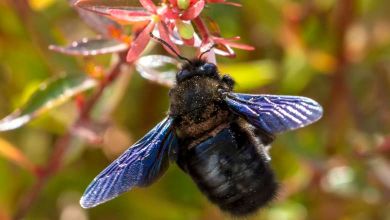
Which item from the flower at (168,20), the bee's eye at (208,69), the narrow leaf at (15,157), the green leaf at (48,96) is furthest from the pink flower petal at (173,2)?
the narrow leaf at (15,157)

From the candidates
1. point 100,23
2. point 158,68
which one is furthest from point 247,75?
point 100,23

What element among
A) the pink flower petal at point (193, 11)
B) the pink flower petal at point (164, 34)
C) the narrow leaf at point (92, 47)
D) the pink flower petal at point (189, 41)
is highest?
the pink flower petal at point (193, 11)

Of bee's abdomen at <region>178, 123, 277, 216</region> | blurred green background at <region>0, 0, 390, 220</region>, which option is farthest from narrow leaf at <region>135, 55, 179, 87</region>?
blurred green background at <region>0, 0, 390, 220</region>

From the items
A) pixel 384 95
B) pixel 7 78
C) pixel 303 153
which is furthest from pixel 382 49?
pixel 7 78

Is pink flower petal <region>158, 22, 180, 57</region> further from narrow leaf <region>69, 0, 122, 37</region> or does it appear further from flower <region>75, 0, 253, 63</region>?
narrow leaf <region>69, 0, 122, 37</region>

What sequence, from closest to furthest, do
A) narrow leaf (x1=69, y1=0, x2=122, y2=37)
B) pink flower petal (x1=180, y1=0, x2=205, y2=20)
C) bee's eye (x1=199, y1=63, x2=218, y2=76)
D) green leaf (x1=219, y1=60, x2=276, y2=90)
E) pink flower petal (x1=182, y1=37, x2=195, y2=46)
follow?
pink flower petal (x1=180, y1=0, x2=205, y2=20) → pink flower petal (x1=182, y1=37, x2=195, y2=46) → bee's eye (x1=199, y1=63, x2=218, y2=76) → narrow leaf (x1=69, y1=0, x2=122, y2=37) → green leaf (x1=219, y1=60, x2=276, y2=90)

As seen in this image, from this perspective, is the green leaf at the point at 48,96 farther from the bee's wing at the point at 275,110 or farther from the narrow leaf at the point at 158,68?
the bee's wing at the point at 275,110
